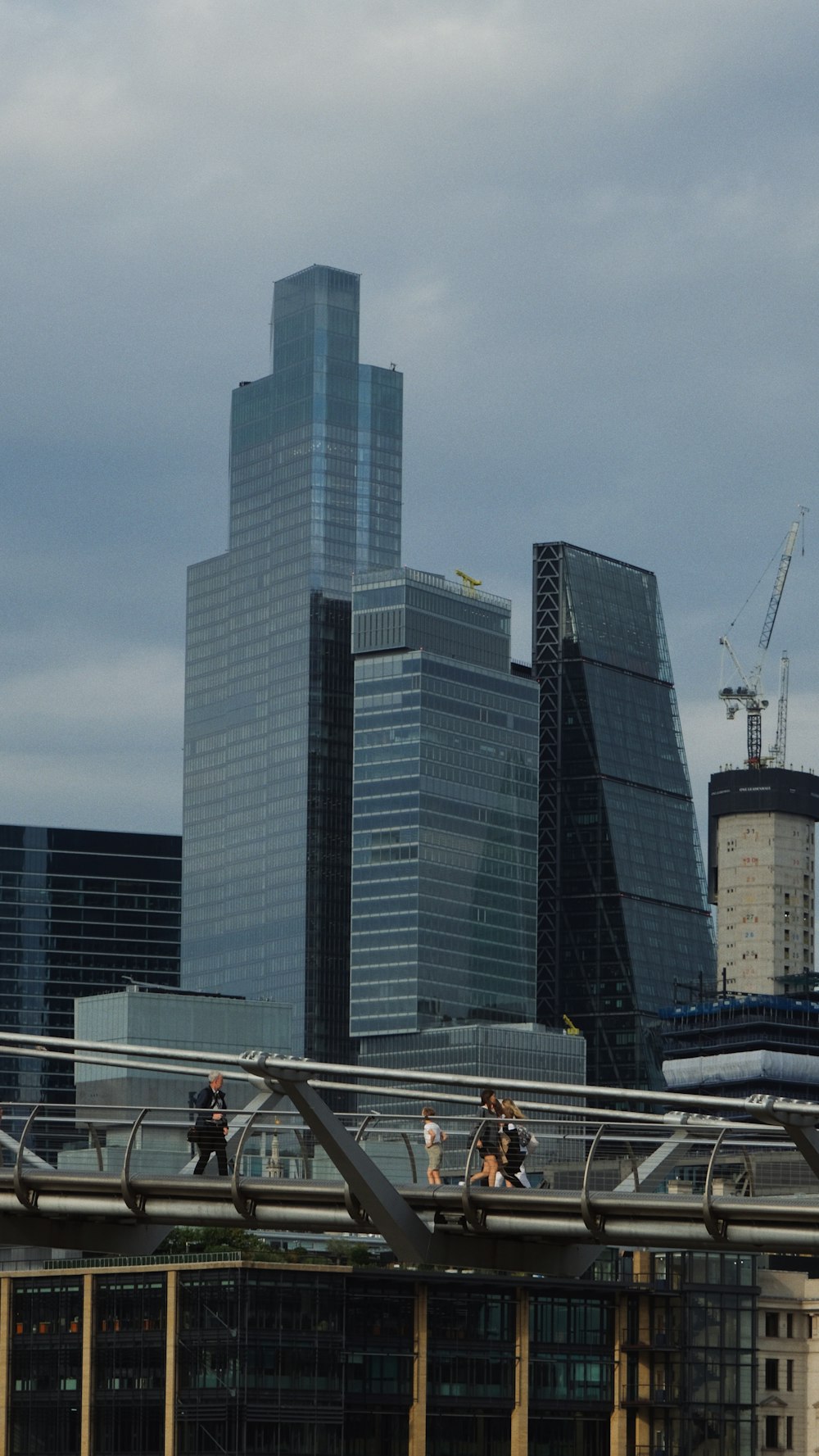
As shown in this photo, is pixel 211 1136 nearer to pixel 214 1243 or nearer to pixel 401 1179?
pixel 401 1179

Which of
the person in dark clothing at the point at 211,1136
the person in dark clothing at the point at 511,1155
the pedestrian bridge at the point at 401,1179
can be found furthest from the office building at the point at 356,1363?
the person in dark clothing at the point at 511,1155

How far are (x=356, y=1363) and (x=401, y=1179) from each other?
94.5 m

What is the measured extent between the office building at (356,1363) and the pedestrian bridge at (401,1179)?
291 ft

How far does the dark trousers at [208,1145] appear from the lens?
48.3 m

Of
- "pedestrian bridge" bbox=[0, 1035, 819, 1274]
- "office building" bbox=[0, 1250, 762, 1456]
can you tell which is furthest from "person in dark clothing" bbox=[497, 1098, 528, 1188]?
"office building" bbox=[0, 1250, 762, 1456]

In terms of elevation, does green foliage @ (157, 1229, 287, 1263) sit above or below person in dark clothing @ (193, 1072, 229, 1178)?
below

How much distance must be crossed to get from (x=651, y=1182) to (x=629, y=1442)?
104 m

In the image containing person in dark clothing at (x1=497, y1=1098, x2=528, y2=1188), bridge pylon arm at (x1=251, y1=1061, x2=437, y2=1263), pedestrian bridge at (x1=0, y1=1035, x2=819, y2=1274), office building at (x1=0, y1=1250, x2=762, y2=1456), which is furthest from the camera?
office building at (x1=0, y1=1250, x2=762, y2=1456)

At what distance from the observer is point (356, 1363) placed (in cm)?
13912

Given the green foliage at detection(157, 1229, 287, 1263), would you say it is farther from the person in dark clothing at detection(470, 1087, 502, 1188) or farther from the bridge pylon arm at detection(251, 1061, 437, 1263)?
the bridge pylon arm at detection(251, 1061, 437, 1263)

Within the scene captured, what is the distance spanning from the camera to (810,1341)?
529 feet

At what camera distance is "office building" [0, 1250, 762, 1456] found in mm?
136875

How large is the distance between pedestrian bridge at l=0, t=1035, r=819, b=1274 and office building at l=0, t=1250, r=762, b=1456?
88838 millimetres

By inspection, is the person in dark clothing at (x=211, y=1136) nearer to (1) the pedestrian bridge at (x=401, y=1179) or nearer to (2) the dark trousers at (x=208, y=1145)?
(2) the dark trousers at (x=208, y=1145)
